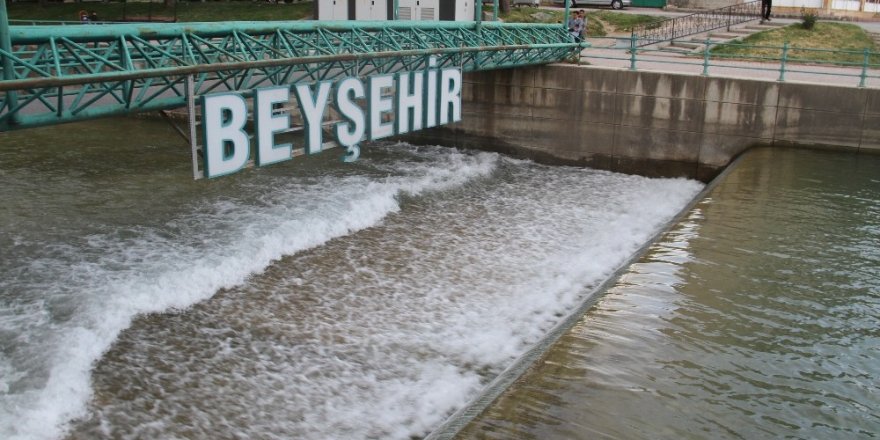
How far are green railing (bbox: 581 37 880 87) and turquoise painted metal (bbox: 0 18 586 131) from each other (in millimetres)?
2632

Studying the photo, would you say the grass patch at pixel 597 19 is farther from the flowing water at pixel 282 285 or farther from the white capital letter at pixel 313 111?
the white capital letter at pixel 313 111

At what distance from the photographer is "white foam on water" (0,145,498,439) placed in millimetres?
10078

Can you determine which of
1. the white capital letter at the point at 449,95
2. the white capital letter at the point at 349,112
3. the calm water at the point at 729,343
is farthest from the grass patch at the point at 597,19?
the white capital letter at the point at 349,112

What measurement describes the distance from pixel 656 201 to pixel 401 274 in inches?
347

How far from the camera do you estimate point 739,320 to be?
11.3 m

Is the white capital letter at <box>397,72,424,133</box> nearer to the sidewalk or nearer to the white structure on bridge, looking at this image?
the sidewalk

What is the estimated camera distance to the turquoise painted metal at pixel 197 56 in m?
10.6

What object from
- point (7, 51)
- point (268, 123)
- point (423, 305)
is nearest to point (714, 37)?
point (423, 305)

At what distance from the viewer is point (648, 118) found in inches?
914

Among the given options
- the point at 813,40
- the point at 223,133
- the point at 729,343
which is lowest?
the point at 729,343

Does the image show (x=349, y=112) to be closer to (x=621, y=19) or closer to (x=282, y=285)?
(x=282, y=285)

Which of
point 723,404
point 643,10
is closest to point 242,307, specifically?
point 723,404

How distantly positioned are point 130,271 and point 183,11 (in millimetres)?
36921

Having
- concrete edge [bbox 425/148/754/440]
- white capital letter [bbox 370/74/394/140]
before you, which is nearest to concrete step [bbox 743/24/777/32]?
white capital letter [bbox 370/74/394/140]
